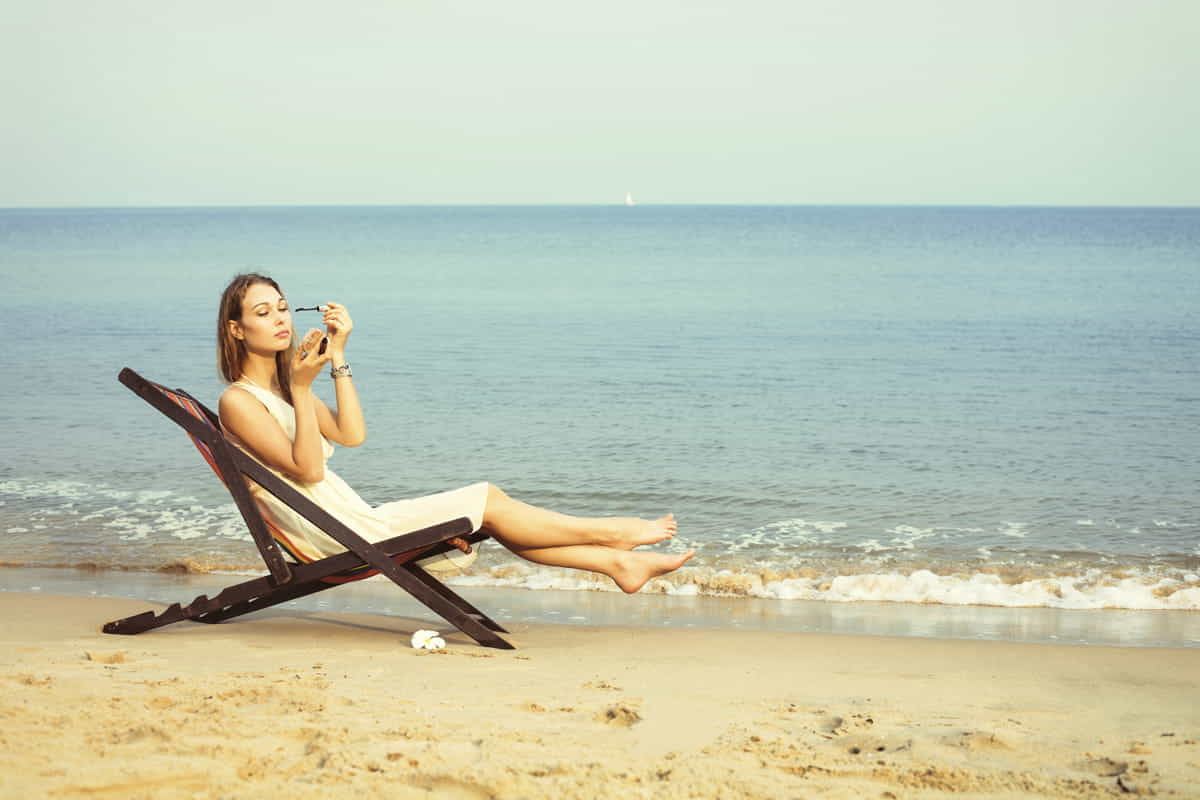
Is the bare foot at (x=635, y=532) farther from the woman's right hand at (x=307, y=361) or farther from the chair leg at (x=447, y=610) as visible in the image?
the woman's right hand at (x=307, y=361)

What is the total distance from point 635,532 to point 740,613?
1554 millimetres

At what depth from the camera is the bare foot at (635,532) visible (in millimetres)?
4832

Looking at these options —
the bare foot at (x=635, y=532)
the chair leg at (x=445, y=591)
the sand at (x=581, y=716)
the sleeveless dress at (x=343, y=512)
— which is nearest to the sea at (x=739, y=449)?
the chair leg at (x=445, y=591)

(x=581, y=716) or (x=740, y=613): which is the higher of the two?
(x=581, y=716)

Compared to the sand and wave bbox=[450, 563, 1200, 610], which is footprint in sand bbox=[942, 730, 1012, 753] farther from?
wave bbox=[450, 563, 1200, 610]

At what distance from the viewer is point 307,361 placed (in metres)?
4.46

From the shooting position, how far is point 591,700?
3.98 meters

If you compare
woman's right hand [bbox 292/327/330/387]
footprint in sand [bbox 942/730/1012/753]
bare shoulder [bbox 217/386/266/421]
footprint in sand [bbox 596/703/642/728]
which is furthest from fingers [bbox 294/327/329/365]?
footprint in sand [bbox 942/730/1012/753]

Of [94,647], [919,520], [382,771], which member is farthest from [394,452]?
[382,771]

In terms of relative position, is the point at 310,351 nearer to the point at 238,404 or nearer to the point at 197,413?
the point at 238,404

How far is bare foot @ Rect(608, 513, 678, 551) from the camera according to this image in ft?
15.9

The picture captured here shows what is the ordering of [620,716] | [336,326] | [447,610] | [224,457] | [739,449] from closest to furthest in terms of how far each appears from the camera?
1. [620,716]
2. [224,457]
3. [336,326]
4. [447,610]
5. [739,449]

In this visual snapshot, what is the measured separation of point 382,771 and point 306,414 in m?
1.74

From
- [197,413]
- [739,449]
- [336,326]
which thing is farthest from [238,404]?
[739,449]
